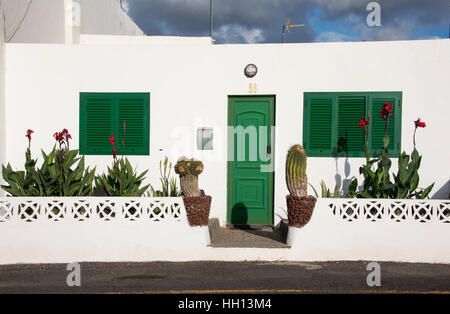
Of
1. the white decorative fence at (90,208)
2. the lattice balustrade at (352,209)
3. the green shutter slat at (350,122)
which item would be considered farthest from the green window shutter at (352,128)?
the white decorative fence at (90,208)

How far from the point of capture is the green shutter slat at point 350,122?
8.04m

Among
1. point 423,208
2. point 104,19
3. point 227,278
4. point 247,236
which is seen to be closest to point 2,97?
point 247,236

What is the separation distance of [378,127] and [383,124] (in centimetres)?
10

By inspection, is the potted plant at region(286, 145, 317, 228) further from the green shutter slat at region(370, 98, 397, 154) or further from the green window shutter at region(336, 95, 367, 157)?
the green shutter slat at region(370, 98, 397, 154)

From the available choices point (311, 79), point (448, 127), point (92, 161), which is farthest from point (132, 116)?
point (448, 127)

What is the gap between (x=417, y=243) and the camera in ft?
20.6

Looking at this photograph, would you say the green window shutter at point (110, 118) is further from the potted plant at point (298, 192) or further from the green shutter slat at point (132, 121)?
the potted plant at point (298, 192)

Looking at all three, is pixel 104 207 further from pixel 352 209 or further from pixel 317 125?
pixel 317 125

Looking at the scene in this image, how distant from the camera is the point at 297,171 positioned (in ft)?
21.1

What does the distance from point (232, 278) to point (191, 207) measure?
1228 mm

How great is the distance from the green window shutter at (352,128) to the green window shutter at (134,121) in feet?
11.4
